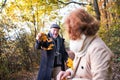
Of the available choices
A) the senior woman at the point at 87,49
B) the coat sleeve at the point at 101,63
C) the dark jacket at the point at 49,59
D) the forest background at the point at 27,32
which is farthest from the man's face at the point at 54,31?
the coat sleeve at the point at 101,63

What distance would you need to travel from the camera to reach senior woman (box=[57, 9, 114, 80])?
6.05ft

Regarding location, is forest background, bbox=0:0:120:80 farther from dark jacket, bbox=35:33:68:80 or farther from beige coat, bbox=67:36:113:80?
beige coat, bbox=67:36:113:80

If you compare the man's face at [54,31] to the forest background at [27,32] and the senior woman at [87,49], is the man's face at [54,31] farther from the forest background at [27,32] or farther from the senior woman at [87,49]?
the senior woman at [87,49]

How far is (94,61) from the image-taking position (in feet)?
6.12

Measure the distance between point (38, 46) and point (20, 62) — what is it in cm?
432

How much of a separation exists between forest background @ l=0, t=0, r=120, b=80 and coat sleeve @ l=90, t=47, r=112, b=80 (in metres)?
2.92

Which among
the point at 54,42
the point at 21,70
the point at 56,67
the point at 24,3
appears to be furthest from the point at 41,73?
the point at 24,3

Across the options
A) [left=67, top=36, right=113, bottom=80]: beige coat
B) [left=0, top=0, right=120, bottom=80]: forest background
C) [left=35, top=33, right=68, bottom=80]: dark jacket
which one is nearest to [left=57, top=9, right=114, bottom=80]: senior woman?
[left=67, top=36, right=113, bottom=80]: beige coat

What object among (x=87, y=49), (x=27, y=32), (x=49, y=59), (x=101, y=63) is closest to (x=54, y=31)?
(x=49, y=59)

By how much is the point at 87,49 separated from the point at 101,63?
17 cm

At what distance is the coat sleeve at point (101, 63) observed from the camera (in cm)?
183

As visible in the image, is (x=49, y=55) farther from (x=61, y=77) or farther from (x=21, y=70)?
(x=21, y=70)

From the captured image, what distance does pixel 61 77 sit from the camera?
2.17 m

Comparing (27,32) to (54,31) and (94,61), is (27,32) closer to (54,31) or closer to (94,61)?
(54,31)
